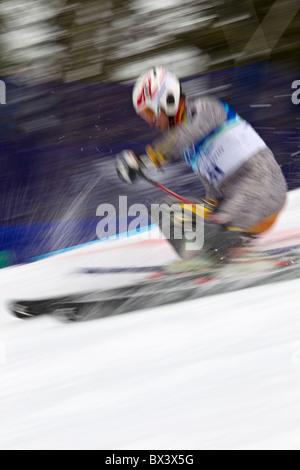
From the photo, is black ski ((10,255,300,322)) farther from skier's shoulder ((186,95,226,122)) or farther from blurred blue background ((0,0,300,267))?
blurred blue background ((0,0,300,267))

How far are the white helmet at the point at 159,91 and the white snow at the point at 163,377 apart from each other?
88 centimetres

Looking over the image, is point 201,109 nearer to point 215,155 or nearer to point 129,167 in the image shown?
point 215,155

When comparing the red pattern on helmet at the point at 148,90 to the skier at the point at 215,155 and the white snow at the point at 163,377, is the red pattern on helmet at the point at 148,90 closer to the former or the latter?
the skier at the point at 215,155

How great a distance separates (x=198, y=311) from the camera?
2473 mm

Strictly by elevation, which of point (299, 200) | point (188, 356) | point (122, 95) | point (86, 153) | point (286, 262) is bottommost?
point (188, 356)

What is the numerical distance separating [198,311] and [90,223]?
2.74 m

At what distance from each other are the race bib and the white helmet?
215 millimetres

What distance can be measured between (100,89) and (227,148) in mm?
2572

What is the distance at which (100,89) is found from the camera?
5207 mm

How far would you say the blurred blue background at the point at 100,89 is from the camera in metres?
4.96

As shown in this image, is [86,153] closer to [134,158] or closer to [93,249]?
[93,249]
